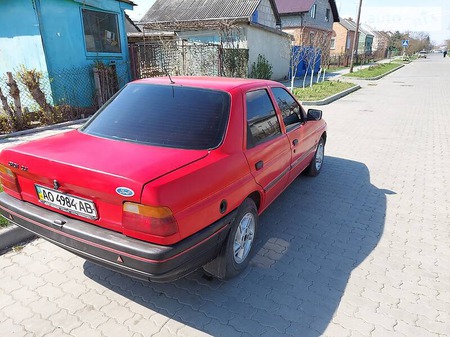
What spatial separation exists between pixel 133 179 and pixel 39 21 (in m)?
8.65

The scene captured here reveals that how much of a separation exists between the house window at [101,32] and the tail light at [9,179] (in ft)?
27.1

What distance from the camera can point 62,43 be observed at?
8.95 metres

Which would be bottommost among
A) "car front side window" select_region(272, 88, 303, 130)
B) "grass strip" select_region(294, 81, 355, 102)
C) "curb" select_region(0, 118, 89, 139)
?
"grass strip" select_region(294, 81, 355, 102)

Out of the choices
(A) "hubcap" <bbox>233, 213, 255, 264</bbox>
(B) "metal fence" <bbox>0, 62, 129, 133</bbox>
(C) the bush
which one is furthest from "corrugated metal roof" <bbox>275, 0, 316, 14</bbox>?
(A) "hubcap" <bbox>233, 213, 255, 264</bbox>

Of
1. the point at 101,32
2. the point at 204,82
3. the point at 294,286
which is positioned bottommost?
the point at 294,286

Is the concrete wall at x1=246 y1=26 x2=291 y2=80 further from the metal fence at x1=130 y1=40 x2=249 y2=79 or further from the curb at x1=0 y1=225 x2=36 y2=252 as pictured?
the curb at x1=0 y1=225 x2=36 y2=252

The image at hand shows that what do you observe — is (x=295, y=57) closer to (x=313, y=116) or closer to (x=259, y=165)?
(x=313, y=116)

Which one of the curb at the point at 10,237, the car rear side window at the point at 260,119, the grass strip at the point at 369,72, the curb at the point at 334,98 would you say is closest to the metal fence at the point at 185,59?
the curb at the point at 334,98

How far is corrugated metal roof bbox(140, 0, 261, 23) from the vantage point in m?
18.8

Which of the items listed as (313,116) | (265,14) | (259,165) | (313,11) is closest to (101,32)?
(313,116)

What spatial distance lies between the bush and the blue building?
8913 mm

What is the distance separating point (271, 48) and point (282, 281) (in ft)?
63.7

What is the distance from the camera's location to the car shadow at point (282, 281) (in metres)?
2.43

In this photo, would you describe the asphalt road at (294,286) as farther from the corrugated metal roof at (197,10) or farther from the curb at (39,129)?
the corrugated metal roof at (197,10)
